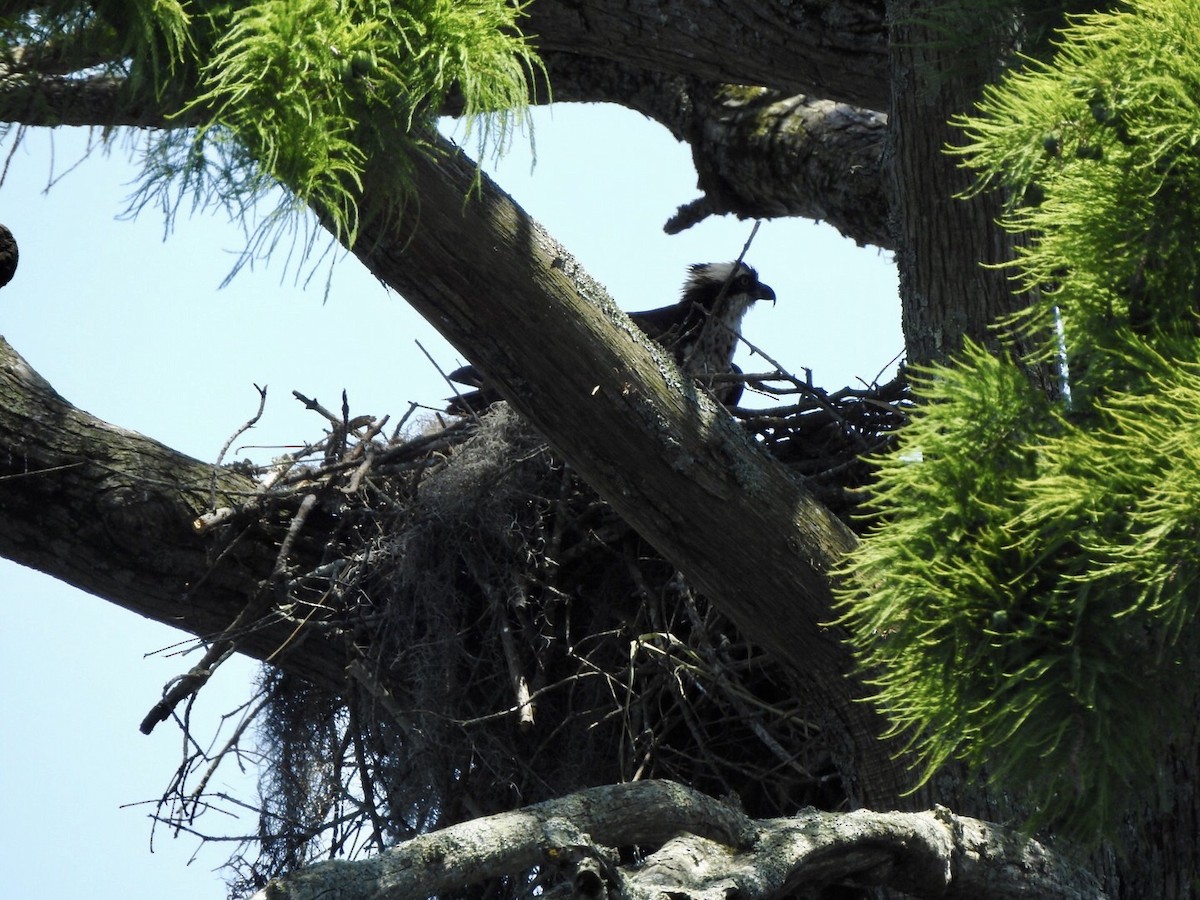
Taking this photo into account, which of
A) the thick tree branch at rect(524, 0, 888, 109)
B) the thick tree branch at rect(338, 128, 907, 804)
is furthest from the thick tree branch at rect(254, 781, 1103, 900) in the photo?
the thick tree branch at rect(524, 0, 888, 109)

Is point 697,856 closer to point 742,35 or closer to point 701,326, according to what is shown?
point 742,35

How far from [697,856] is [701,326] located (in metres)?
5.17

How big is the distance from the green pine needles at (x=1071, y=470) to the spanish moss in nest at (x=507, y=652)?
2.07 m

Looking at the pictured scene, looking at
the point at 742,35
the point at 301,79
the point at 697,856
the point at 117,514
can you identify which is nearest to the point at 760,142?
the point at 742,35

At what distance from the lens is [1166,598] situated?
1.44 m

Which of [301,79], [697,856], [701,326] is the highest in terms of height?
[701,326]

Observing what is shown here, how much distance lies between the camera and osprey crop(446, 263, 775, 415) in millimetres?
5516

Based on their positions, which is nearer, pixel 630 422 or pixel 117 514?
pixel 630 422

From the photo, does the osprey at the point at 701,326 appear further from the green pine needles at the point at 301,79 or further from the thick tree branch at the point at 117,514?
the green pine needles at the point at 301,79

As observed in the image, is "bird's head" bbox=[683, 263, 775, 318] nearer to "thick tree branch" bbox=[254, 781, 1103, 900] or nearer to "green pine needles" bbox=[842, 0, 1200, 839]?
"thick tree branch" bbox=[254, 781, 1103, 900]

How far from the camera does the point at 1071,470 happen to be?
4.89 ft

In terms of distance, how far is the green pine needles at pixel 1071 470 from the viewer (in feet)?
4.96

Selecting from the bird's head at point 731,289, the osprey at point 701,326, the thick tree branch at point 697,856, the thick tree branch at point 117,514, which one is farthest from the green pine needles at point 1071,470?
the bird's head at point 731,289

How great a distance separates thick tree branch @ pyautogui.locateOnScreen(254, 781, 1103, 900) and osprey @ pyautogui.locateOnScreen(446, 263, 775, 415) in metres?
2.54
